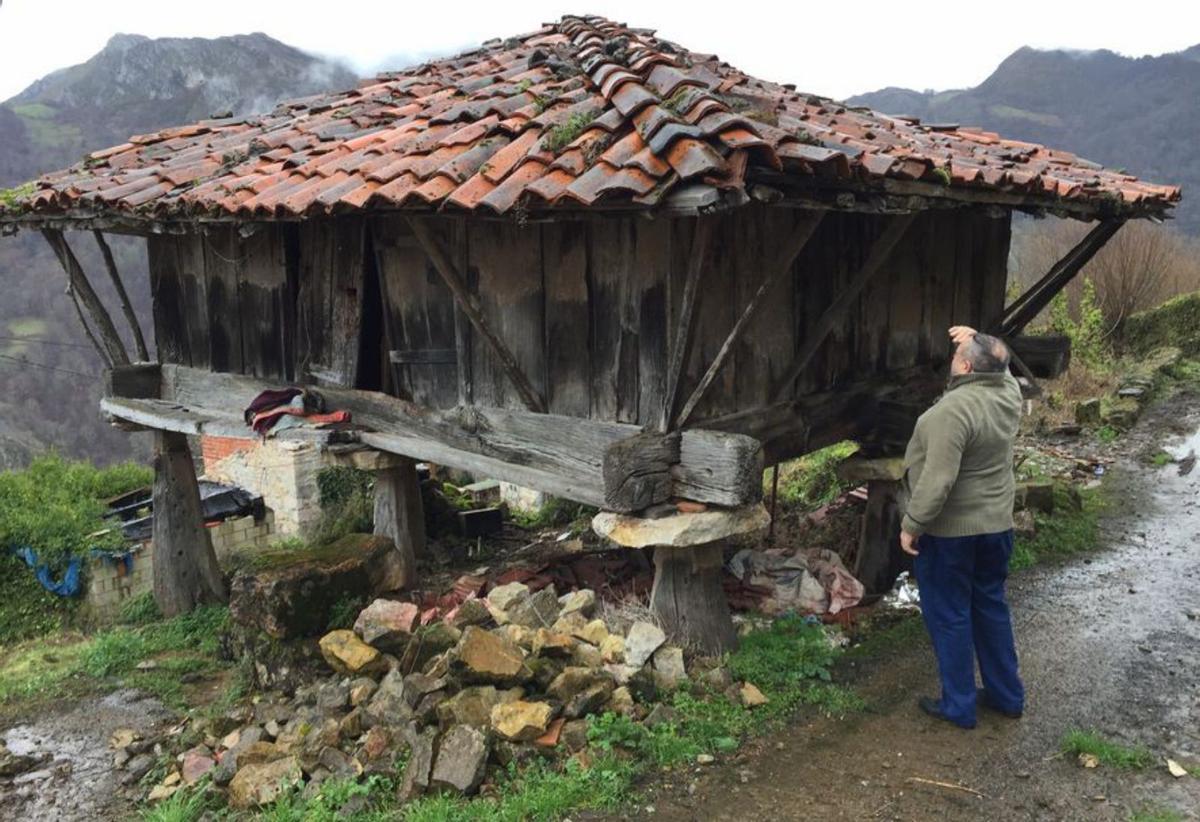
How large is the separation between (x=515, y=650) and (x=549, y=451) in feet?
3.64

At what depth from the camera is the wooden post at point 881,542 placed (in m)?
6.47

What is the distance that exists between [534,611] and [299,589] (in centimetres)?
142

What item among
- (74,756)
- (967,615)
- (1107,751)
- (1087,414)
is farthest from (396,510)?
(1087,414)

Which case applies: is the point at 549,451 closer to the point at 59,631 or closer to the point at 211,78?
the point at 59,631

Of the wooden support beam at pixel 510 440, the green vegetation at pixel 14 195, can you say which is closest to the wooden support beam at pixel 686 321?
the wooden support beam at pixel 510 440

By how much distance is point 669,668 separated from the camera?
4.57 meters

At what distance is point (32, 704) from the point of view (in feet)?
21.1

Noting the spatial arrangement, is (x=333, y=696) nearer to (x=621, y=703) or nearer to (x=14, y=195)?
(x=621, y=703)

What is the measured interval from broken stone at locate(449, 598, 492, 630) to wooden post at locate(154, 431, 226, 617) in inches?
171

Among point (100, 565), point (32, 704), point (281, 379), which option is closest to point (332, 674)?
point (281, 379)

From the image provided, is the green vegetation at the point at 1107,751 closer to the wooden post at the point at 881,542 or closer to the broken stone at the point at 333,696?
the wooden post at the point at 881,542

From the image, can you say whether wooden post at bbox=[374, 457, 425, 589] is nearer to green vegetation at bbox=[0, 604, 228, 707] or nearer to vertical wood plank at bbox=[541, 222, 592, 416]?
green vegetation at bbox=[0, 604, 228, 707]

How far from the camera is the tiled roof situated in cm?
354

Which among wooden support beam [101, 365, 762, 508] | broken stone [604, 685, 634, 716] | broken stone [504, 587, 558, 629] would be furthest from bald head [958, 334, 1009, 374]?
broken stone [504, 587, 558, 629]
